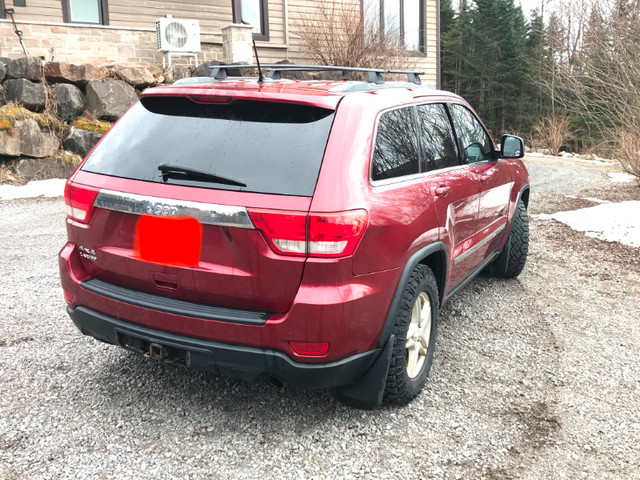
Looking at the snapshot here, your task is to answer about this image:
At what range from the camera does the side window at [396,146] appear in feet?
9.65

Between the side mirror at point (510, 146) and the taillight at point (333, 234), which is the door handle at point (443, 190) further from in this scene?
the side mirror at point (510, 146)

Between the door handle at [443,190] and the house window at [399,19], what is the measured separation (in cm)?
1369

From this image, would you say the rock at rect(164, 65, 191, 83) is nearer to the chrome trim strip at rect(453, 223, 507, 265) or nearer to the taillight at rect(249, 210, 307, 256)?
the chrome trim strip at rect(453, 223, 507, 265)

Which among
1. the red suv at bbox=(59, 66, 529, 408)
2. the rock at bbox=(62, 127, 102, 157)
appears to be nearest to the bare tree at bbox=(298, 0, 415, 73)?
the rock at bbox=(62, 127, 102, 157)

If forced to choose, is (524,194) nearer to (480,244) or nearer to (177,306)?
(480,244)

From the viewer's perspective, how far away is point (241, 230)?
2539mm

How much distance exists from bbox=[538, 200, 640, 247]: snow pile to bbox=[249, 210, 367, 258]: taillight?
5893 mm

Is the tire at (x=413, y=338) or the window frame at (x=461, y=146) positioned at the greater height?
the window frame at (x=461, y=146)

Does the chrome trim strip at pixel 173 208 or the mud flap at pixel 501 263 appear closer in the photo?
the chrome trim strip at pixel 173 208

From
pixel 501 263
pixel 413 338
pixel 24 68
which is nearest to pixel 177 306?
pixel 413 338

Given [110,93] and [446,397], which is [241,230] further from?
[110,93]

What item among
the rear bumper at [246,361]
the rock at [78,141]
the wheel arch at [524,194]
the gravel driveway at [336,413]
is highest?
the rock at [78,141]

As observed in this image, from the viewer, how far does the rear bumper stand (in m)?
2.60

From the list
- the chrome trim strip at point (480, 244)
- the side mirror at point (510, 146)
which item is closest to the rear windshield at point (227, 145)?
the chrome trim strip at point (480, 244)
